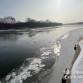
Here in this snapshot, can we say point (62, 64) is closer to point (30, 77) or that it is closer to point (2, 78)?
point (30, 77)

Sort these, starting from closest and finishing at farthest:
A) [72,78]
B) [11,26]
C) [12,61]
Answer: [72,78] → [12,61] → [11,26]

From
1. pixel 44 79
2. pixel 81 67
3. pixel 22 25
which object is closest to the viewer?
pixel 81 67

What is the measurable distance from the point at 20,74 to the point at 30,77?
88cm

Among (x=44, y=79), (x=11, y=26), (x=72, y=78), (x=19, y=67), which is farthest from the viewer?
(x=11, y=26)

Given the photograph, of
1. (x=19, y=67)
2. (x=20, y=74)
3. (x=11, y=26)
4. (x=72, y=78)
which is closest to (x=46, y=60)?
(x=19, y=67)

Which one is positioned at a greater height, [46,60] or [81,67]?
[81,67]

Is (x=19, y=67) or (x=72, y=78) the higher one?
(x=72, y=78)

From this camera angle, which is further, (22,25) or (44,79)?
(22,25)

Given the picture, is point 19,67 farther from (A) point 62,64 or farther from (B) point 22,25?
(B) point 22,25

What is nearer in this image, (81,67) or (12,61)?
(81,67)

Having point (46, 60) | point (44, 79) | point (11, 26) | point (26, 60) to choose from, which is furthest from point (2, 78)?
point (11, 26)

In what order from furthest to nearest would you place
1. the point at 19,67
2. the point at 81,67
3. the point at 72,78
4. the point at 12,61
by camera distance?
the point at 12,61 → the point at 19,67 → the point at 81,67 → the point at 72,78

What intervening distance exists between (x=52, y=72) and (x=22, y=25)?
78.6 meters

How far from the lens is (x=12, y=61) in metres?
12.4
